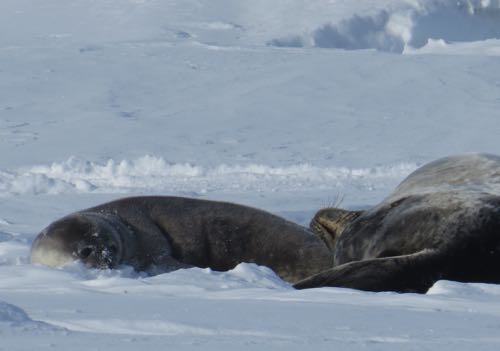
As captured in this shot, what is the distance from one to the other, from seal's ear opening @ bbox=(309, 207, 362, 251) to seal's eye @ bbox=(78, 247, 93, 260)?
1205mm

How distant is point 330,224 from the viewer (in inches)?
220

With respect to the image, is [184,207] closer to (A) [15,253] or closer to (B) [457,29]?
(A) [15,253]

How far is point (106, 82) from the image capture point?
11742mm

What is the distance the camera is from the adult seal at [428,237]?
158 inches

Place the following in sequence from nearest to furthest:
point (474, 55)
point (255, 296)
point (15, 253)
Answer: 1. point (255, 296)
2. point (15, 253)
3. point (474, 55)

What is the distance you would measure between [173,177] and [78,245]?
3448 millimetres

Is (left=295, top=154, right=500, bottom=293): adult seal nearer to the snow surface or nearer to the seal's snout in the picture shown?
the snow surface

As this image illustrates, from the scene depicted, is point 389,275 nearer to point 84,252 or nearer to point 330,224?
point 330,224

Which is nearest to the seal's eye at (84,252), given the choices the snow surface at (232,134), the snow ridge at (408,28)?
the snow surface at (232,134)

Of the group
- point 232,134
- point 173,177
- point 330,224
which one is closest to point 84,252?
point 330,224

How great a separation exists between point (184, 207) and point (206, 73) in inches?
250

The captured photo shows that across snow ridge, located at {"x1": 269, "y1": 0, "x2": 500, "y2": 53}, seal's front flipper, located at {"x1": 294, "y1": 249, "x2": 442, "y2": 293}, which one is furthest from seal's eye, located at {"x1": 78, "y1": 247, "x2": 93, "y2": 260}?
snow ridge, located at {"x1": 269, "y1": 0, "x2": 500, "y2": 53}

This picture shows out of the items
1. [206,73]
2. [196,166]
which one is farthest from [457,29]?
[196,166]

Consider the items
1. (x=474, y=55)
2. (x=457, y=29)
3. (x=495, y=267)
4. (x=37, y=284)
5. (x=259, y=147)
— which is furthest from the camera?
(x=457, y=29)
